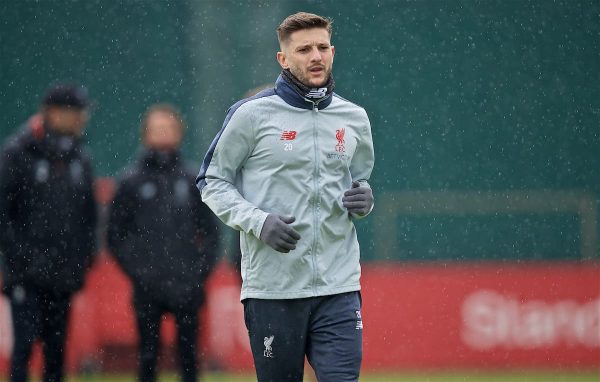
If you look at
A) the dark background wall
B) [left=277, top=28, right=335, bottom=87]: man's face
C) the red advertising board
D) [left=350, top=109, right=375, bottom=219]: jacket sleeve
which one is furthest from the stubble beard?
the dark background wall

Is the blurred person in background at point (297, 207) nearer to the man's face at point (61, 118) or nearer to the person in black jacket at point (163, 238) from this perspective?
the person in black jacket at point (163, 238)

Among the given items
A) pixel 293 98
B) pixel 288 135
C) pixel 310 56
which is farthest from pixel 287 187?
pixel 310 56

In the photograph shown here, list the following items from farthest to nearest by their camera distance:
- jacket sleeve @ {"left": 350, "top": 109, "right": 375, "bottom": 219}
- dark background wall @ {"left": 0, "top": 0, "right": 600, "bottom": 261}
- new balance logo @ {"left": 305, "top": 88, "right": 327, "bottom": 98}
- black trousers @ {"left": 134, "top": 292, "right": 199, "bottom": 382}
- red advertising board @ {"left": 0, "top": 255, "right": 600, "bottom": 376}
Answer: dark background wall @ {"left": 0, "top": 0, "right": 600, "bottom": 261} < red advertising board @ {"left": 0, "top": 255, "right": 600, "bottom": 376} < black trousers @ {"left": 134, "top": 292, "right": 199, "bottom": 382} < jacket sleeve @ {"left": 350, "top": 109, "right": 375, "bottom": 219} < new balance logo @ {"left": 305, "top": 88, "right": 327, "bottom": 98}

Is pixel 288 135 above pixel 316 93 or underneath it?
underneath

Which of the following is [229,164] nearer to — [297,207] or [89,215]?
[297,207]

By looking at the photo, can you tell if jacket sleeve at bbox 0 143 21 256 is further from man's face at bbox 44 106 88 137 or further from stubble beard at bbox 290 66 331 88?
stubble beard at bbox 290 66 331 88

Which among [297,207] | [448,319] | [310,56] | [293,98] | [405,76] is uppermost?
[405,76]

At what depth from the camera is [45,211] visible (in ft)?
22.9

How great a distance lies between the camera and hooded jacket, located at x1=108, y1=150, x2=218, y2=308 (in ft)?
23.2

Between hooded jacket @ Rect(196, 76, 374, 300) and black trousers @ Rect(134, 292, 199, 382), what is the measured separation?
2.37m

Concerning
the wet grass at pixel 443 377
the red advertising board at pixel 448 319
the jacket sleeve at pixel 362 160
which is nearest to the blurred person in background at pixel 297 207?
the jacket sleeve at pixel 362 160

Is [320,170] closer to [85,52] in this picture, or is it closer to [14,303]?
[14,303]

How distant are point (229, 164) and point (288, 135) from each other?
0.27 meters

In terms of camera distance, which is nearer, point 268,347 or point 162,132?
point 268,347
